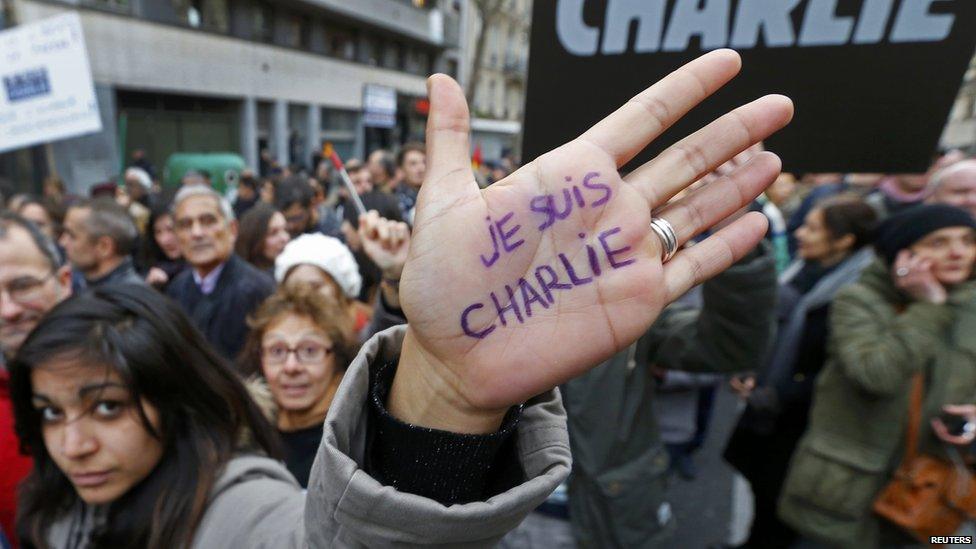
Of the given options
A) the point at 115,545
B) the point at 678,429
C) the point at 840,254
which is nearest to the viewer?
the point at 115,545

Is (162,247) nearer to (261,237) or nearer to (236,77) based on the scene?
(261,237)

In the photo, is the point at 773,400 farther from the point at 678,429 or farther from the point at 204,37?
the point at 204,37

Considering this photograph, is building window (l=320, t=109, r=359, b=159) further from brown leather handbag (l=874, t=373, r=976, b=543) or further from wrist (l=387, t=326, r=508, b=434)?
wrist (l=387, t=326, r=508, b=434)

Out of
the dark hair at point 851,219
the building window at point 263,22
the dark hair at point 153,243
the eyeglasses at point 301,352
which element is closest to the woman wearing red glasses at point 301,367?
the eyeglasses at point 301,352

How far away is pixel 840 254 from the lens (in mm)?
3014

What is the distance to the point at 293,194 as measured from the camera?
449 cm

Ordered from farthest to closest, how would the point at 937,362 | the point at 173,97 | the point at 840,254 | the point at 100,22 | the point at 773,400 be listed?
the point at 173,97 < the point at 100,22 < the point at 840,254 < the point at 773,400 < the point at 937,362

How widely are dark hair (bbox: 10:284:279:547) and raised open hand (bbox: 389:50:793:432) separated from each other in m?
0.76

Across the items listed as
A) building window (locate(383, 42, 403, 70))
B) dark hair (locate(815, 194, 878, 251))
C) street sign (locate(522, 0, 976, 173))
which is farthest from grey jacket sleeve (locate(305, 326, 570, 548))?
building window (locate(383, 42, 403, 70))

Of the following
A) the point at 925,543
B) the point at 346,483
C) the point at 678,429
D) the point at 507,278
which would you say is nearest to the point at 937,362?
the point at 925,543

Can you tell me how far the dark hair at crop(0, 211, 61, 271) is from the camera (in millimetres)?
2012

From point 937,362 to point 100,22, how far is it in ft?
52.2
